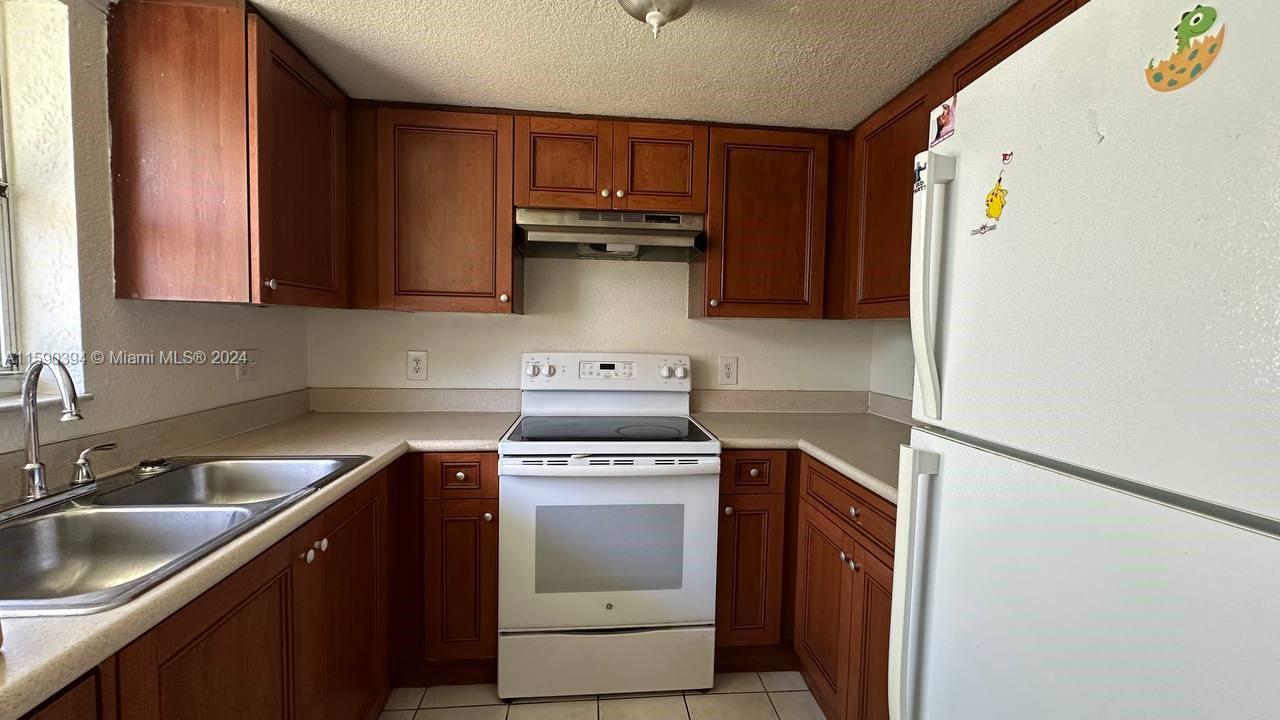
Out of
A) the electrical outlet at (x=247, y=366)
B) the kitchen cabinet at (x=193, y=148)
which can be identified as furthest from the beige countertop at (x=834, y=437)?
the electrical outlet at (x=247, y=366)

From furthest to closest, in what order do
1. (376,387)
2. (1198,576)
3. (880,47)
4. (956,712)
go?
(376,387) → (880,47) → (956,712) → (1198,576)

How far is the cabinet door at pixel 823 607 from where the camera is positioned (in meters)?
1.44

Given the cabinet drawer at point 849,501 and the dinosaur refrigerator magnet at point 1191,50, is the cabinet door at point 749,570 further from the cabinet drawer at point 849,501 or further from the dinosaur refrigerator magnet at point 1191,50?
the dinosaur refrigerator magnet at point 1191,50

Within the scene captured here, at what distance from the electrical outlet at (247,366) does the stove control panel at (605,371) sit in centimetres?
94

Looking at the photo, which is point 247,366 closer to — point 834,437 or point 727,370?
point 727,370

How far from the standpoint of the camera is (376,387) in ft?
6.90

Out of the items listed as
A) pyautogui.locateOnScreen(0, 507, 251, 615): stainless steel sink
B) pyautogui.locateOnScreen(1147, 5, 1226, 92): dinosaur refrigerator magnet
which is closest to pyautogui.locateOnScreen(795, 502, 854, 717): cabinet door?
pyautogui.locateOnScreen(1147, 5, 1226, 92): dinosaur refrigerator magnet

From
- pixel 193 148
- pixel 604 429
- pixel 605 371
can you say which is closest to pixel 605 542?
pixel 604 429

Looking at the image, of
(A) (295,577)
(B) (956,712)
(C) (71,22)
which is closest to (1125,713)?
(B) (956,712)

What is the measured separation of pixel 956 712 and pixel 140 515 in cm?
160

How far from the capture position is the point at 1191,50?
503 millimetres

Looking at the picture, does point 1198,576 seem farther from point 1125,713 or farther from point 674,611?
point 674,611

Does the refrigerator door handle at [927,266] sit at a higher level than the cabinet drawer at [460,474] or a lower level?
higher

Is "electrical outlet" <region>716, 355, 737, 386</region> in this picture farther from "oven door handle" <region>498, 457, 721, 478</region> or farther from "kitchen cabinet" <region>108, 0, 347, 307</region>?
"kitchen cabinet" <region>108, 0, 347, 307</region>
